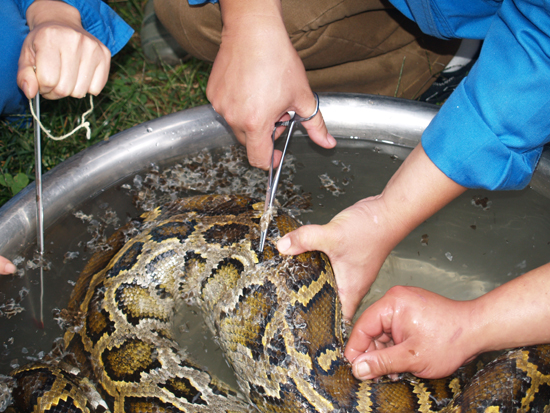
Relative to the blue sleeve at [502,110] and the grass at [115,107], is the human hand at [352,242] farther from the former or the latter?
the grass at [115,107]

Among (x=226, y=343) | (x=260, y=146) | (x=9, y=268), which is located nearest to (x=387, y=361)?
(x=226, y=343)

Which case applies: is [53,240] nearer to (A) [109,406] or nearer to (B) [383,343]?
(A) [109,406]

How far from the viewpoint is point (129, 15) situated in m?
4.59

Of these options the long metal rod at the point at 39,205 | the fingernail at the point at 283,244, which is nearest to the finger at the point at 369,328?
the fingernail at the point at 283,244

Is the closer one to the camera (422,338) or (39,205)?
(422,338)

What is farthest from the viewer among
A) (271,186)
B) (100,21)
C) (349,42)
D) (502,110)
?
(349,42)

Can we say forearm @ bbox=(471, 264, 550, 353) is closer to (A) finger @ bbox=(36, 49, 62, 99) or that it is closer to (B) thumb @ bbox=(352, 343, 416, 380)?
(B) thumb @ bbox=(352, 343, 416, 380)

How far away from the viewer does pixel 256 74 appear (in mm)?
2037

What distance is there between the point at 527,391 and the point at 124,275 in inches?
81.0

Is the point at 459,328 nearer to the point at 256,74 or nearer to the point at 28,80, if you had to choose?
the point at 256,74

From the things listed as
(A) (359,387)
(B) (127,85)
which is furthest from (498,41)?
(B) (127,85)

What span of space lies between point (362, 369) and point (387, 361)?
118 millimetres

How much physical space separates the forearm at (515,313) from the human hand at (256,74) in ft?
4.13

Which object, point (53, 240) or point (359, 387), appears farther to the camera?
point (53, 240)
